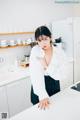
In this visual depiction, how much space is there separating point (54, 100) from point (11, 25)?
178 centimetres

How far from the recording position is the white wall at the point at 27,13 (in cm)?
271

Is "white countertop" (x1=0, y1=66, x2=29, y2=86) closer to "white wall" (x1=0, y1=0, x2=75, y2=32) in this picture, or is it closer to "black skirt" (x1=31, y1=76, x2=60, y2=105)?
"black skirt" (x1=31, y1=76, x2=60, y2=105)

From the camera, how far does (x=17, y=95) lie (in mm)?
2330

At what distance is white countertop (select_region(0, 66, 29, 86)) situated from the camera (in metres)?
2.20

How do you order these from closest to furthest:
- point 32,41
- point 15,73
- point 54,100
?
point 54,100
point 15,73
point 32,41

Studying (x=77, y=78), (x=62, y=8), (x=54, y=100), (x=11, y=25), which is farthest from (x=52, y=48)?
(x=62, y=8)

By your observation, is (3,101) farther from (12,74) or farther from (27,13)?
(27,13)

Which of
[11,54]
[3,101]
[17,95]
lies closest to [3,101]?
[3,101]

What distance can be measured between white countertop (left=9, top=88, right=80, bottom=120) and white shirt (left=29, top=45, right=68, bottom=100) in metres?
0.14

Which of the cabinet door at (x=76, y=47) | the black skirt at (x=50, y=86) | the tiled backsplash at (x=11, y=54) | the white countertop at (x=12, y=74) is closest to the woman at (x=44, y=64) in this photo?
the black skirt at (x=50, y=86)

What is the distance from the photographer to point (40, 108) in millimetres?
1309

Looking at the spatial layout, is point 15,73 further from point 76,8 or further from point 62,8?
point 76,8

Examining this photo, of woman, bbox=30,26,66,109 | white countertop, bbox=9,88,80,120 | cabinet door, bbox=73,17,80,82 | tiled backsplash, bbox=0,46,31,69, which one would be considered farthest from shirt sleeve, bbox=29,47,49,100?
cabinet door, bbox=73,17,80,82

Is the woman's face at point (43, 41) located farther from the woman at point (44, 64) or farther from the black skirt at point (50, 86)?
the black skirt at point (50, 86)
